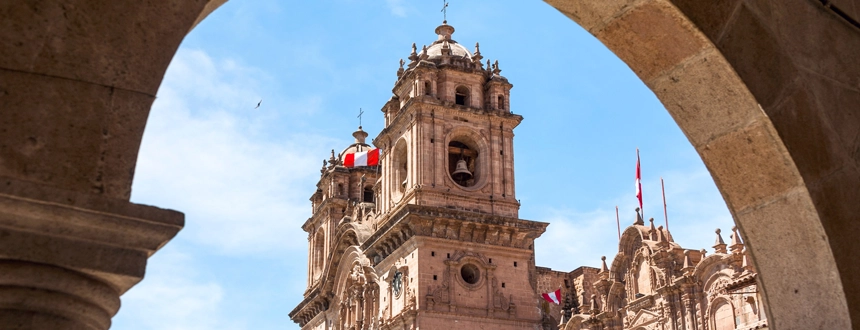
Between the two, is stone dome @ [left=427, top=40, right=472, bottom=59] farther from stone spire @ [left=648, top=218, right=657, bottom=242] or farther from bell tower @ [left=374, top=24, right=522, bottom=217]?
stone spire @ [left=648, top=218, right=657, bottom=242]

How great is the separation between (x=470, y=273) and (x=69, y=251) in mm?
27979

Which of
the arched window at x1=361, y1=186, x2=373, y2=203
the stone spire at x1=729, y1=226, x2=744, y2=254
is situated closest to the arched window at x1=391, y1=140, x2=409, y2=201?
the arched window at x1=361, y1=186, x2=373, y2=203

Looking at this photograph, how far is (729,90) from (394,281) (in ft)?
89.2

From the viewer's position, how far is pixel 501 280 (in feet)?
99.7

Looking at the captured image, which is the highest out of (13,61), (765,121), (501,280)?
(501,280)

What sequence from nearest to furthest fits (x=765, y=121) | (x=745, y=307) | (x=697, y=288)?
1. (x=765, y=121)
2. (x=745, y=307)
3. (x=697, y=288)

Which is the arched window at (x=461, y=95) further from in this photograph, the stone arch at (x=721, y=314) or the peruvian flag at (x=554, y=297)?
the stone arch at (x=721, y=314)

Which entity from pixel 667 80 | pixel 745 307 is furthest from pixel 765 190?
pixel 745 307

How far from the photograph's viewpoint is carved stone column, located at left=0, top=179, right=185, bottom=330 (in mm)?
2766

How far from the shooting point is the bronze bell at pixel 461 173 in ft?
104

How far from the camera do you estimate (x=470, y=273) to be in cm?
3058

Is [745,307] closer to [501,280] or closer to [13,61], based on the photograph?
[501,280]

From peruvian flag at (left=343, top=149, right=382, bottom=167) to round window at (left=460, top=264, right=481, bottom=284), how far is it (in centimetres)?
1145

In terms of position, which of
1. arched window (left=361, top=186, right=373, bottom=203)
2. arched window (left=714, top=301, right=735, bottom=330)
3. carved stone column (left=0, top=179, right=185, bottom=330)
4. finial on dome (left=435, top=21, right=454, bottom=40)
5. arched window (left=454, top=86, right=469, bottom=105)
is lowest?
carved stone column (left=0, top=179, right=185, bottom=330)
